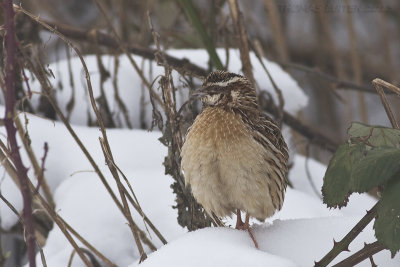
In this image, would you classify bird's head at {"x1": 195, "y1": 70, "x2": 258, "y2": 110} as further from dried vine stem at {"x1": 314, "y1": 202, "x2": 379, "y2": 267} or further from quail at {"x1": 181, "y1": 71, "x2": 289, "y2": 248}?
dried vine stem at {"x1": 314, "y1": 202, "x2": 379, "y2": 267}

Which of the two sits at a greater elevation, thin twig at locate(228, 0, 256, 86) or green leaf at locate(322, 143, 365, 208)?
thin twig at locate(228, 0, 256, 86)

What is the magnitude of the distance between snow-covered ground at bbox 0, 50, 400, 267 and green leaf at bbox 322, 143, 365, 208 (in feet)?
0.73

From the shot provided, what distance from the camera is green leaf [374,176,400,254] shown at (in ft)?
5.77

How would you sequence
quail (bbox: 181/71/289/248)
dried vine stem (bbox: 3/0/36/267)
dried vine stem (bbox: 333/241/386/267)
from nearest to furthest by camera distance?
dried vine stem (bbox: 3/0/36/267)
dried vine stem (bbox: 333/241/386/267)
quail (bbox: 181/71/289/248)

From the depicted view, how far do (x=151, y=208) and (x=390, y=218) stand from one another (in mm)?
1898

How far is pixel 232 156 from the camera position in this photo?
265 cm

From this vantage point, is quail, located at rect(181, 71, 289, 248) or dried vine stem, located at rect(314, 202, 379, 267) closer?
dried vine stem, located at rect(314, 202, 379, 267)

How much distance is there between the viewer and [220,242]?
82.2 inches

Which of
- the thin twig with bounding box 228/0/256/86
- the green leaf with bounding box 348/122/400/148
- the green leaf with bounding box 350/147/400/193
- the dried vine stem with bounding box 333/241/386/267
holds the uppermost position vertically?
the thin twig with bounding box 228/0/256/86

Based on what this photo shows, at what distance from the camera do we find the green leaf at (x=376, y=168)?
175 centimetres

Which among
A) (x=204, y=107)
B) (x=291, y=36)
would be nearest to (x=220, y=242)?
(x=204, y=107)

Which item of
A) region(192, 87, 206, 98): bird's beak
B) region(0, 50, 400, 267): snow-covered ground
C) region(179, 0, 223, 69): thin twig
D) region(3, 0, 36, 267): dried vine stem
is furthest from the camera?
region(179, 0, 223, 69): thin twig

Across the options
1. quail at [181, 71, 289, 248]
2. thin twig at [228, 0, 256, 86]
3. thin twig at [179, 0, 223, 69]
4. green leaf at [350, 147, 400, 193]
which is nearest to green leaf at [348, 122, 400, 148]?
green leaf at [350, 147, 400, 193]

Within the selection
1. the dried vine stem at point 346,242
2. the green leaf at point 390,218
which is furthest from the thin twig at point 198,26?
the green leaf at point 390,218
